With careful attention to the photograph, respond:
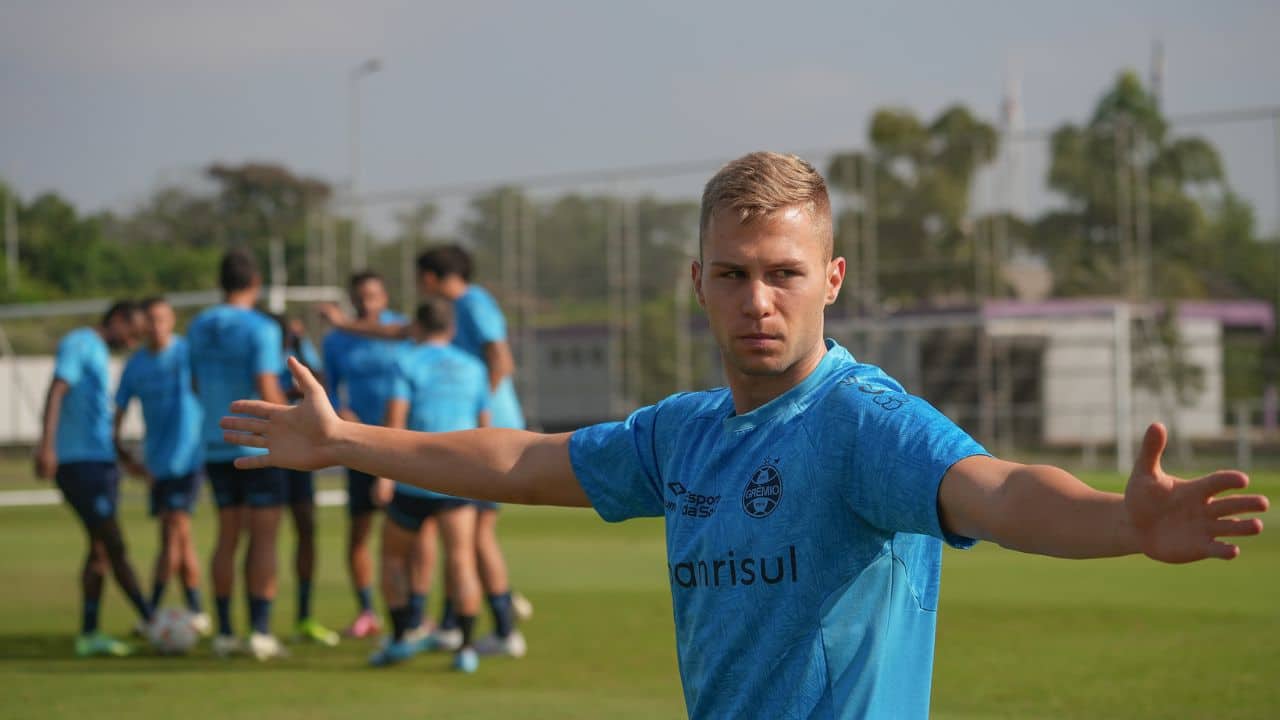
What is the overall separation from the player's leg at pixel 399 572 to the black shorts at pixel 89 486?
2227 millimetres

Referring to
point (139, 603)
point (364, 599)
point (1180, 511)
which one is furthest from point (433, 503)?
point (1180, 511)

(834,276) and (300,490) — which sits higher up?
(834,276)

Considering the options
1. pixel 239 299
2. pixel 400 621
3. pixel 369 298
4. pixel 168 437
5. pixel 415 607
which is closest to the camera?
pixel 400 621

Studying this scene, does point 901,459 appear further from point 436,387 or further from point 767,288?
point 436,387

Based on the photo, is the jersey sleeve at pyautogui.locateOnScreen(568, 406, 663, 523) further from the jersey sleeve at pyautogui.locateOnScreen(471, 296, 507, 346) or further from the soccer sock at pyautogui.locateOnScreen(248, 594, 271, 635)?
the jersey sleeve at pyautogui.locateOnScreen(471, 296, 507, 346)

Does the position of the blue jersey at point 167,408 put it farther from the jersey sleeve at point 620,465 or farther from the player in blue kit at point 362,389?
the jersey sleeve at point 620,465

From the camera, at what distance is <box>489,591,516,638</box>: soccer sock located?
917 cm

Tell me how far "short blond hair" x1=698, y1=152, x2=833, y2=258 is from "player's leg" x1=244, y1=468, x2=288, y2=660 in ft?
22.5

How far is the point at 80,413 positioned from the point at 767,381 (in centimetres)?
846

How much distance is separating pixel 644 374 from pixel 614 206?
426 centimetres

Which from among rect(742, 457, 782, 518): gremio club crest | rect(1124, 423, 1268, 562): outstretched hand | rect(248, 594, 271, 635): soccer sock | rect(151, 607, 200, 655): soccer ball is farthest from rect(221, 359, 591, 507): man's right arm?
rect(151, 607, 200, 655): soccer ball

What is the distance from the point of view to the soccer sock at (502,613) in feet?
30.1

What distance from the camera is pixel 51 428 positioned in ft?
33.7

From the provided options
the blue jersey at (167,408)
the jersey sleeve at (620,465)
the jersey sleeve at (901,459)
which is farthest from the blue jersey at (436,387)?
the jersey sleeve at (901,459)
